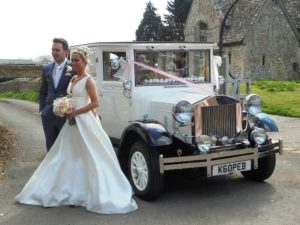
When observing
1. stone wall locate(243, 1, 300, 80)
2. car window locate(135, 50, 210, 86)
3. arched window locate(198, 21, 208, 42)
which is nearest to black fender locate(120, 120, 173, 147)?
car window locate(135, 50, 210, 86)

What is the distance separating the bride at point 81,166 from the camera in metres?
→ 6.01

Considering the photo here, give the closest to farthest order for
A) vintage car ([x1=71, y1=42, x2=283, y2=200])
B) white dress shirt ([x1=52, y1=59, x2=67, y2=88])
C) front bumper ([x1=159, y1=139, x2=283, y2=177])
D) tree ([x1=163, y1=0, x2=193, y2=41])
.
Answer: front bumper ([x1=159, y1=139, x2=283, y2=177]), vintage car ([x1=71, y1=42, x2=283, y2=200]), white dress shirt ([x1=52, y1=59, x2=67, y2=88]), tree ([x1=163, y1=0, x2=193, y2=41])

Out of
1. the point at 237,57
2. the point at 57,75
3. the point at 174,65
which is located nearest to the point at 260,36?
the point at 237,57

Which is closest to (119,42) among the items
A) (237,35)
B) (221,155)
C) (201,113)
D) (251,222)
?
(201,113)

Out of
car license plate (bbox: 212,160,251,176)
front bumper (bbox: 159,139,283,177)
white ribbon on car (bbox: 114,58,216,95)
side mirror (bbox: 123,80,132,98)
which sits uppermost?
white ribbon on car (bbox: 114,58,216,95)

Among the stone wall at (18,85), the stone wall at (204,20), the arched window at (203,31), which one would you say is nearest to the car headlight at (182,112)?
the stone wall at (18,85)

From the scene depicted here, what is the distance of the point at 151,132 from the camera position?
620cm

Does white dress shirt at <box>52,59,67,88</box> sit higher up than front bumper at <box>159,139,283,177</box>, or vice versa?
white dress shirt at <box>52,59,67,88</box>

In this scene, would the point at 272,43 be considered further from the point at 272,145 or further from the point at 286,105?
the point at 272,145

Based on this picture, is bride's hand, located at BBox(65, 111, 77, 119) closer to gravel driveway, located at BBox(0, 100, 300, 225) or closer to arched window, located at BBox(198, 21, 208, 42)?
gravel driveway, located at BBox(0, 100, 300, 225)

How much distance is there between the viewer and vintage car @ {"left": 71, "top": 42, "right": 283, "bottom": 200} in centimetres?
618

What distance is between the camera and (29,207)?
603 cm

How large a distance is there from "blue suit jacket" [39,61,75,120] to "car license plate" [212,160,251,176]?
2.44 m

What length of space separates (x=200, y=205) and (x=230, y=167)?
68 centimetres
